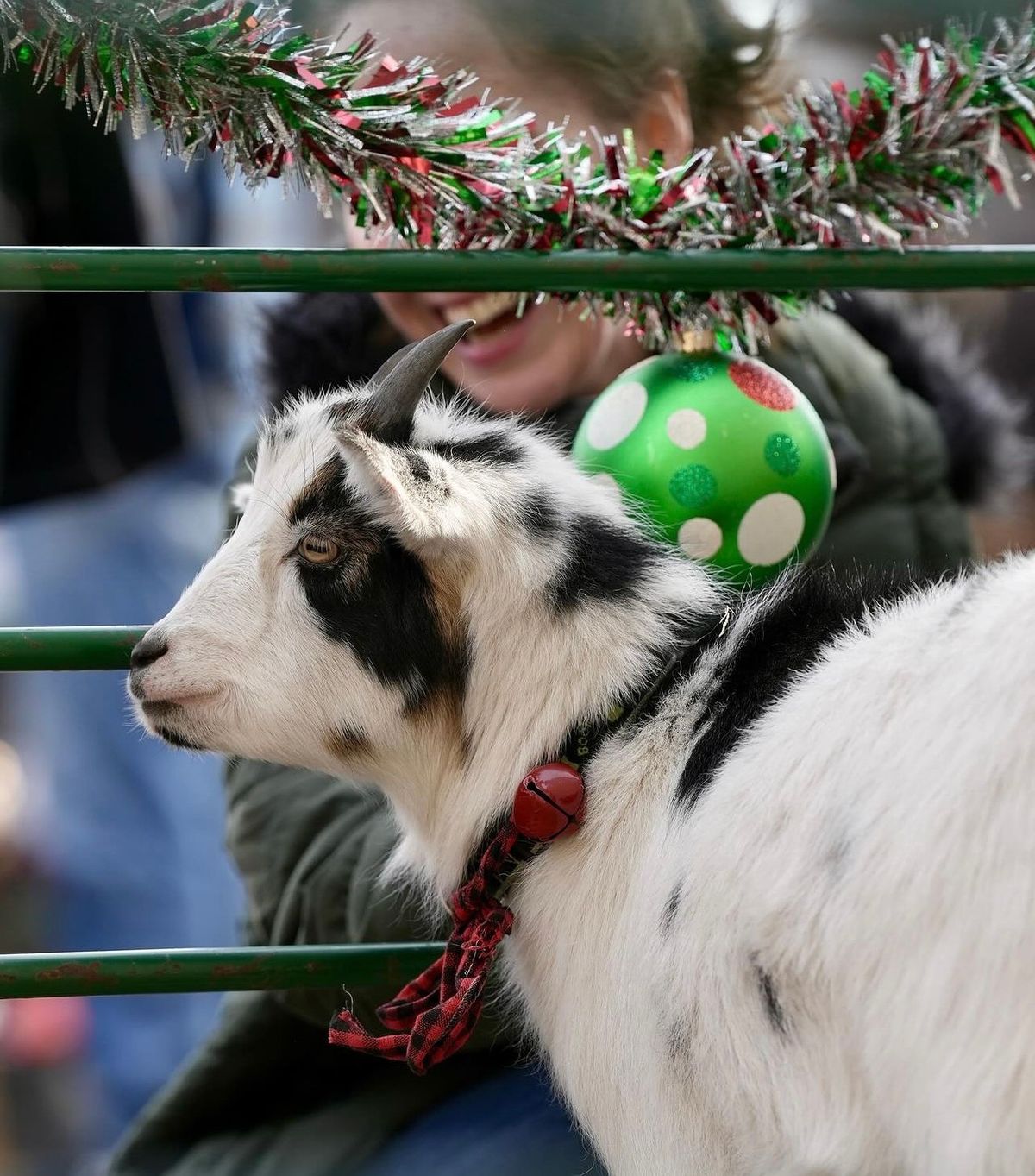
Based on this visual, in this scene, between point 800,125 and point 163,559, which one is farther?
point 163,559

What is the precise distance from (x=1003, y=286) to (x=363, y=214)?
1.80 ft

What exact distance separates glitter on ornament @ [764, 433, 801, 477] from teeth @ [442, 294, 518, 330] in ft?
1.52

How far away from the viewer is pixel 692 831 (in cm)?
89

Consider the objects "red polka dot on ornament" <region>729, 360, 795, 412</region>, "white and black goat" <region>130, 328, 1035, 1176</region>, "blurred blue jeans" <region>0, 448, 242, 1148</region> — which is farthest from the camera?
"blurred blue jeans" <region>0, 448, 242, 1148</region>

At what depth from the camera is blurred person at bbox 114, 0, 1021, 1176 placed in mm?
1347

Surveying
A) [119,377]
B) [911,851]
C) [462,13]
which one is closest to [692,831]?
[911,851]

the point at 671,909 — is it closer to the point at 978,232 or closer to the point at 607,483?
the point at 607,483

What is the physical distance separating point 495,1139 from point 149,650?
24.6 inches

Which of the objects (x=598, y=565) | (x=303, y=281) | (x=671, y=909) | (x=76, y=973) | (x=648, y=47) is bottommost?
(x=76, y=973)

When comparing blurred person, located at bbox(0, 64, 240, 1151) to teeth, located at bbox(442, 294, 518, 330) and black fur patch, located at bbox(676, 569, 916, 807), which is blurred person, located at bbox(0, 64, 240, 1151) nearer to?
teeth, located at bbox(442, 294, 518, 330)

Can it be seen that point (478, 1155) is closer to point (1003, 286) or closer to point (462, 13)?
point (1003, 286)

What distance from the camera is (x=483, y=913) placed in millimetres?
1012

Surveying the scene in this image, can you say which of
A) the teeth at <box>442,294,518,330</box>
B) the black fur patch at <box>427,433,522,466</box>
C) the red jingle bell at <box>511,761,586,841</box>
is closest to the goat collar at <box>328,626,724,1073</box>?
the red jingle bell at <box>511,761,586,841</box>

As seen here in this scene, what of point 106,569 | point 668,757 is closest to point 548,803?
point 668,757
